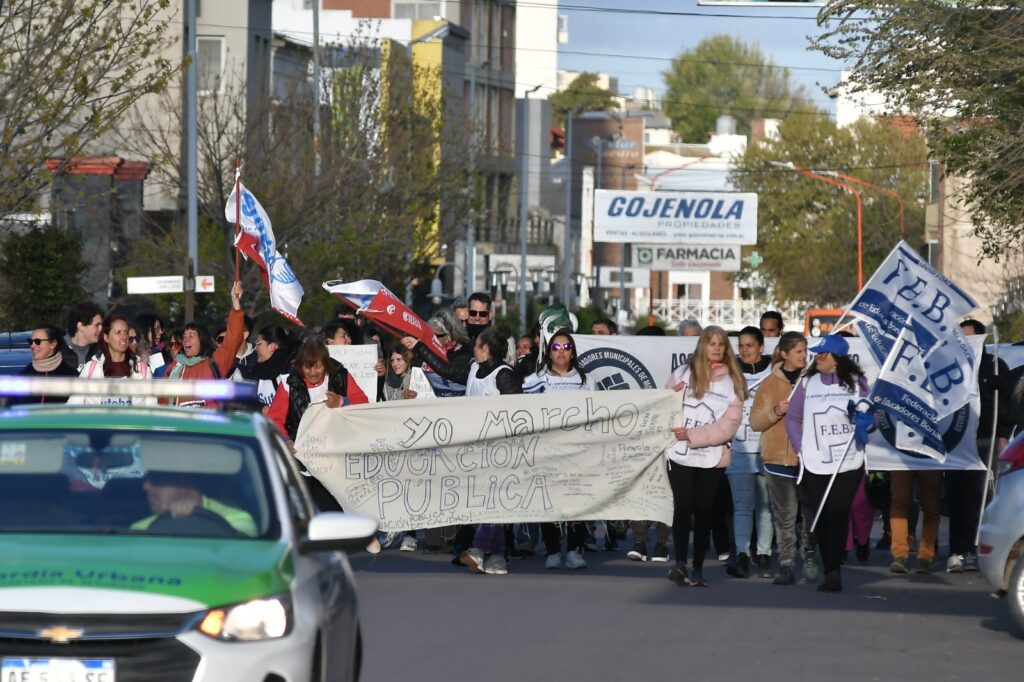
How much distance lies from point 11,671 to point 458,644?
4.99 m

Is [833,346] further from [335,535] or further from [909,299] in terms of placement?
[335,535]

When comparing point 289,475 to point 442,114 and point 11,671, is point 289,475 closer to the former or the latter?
point 11,671

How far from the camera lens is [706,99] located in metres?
143

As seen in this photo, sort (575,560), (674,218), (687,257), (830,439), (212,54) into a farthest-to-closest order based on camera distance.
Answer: (674,218), (687,257), (212,54), (575,560), (830,439)

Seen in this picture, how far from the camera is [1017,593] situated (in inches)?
448

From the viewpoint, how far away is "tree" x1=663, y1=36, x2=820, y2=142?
136 m

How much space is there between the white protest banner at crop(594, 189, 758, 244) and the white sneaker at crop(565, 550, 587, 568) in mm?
47830

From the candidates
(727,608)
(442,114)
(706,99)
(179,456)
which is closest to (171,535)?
(179,456)

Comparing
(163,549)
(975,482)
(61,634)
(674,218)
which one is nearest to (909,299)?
(975,482)

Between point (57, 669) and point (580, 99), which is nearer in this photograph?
point (57, 669)

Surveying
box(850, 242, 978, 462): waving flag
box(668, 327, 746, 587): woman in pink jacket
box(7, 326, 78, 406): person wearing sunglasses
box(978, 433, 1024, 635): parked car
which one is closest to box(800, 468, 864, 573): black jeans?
box(668, 327, 746, 587): woman in pink jacket

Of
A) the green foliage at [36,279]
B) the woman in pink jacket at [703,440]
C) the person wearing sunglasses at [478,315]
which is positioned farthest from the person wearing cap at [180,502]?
the green foliage at [36,279]

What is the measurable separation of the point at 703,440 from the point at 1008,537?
2642 millimetres

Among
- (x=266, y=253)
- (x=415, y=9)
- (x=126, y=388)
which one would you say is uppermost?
(x=415, y=9)
